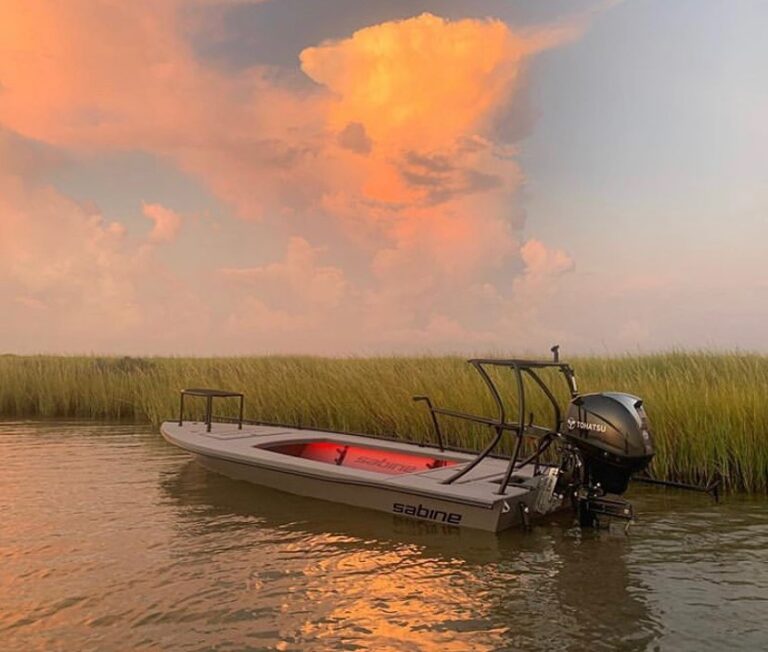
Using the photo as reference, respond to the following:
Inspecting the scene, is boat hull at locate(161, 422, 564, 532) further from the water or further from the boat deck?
the water

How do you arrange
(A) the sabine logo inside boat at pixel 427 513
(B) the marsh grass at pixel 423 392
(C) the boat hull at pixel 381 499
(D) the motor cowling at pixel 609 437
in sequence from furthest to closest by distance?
(B) the marsh grass at pixel 423 392 → (A) the sabine logo inside boat at pixel 427 513 → (C) the boat hull at pixel 381 499 → (D) the motor cowling at pixel 609 437

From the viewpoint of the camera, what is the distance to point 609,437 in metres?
5.60

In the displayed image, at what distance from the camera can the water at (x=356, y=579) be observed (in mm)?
4156

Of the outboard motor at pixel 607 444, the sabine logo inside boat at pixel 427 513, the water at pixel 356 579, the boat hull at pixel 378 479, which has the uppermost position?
the outboard motor at pixel 607 444

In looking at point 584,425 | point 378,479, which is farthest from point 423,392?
point 584,425

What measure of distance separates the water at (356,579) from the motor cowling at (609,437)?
0.65 meters

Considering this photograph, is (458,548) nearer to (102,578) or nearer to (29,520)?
(102,578)

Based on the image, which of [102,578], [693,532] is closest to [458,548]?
[693,532]

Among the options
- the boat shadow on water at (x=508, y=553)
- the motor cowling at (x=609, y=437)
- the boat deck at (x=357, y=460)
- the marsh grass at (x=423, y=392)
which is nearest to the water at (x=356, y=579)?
the boat shadow on water at (x=508, y=553)

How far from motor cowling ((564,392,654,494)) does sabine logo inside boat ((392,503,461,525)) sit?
4.10ft

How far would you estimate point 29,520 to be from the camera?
271 inches

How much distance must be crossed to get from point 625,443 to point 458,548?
1.68 metres

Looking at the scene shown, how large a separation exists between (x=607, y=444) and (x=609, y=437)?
63 mm

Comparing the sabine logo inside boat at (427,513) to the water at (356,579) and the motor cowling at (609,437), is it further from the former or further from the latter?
the motor cowling at (609,437)
